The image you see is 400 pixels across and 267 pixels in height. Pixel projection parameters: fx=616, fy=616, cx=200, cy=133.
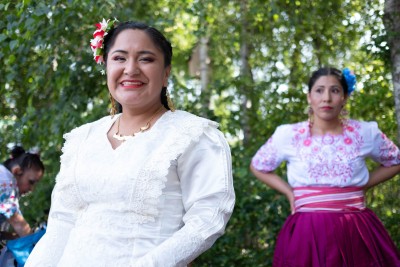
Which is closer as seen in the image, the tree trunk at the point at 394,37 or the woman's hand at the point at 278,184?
the woman's hand at the point at 278,184

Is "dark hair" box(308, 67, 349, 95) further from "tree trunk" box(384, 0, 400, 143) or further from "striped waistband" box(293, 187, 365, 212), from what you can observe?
"striped waistband" box(293, 187, 365, 212)

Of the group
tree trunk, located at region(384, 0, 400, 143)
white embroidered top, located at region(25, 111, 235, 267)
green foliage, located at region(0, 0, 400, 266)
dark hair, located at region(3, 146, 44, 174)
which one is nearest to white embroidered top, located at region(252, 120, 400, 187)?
tree trunk, located at region(384, 0, 400, 143)

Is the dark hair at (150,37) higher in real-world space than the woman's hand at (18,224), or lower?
higher

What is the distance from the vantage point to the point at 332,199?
367cm

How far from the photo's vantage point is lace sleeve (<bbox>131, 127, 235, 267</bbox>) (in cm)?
183

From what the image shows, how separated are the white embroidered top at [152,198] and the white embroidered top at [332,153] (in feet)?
5.83

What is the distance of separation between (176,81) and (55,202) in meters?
3.05

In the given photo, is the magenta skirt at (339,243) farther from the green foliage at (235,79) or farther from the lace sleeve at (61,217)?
the lace sleeve at (61,217)

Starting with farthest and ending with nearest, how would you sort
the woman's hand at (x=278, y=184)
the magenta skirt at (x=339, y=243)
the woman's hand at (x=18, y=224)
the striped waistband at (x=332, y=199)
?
the woman's hand at (x=278, y=184)
the woman's hand at (x=18, y=224)
the striped waistband at (x=332, y=199)
the magenta skirt at (x=339, y=243)

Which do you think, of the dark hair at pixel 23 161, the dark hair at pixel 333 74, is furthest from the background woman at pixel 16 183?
the dark hair at pixel 333 74

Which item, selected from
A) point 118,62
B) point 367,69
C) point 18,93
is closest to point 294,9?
point 367,69

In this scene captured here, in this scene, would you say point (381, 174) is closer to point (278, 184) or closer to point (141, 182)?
point (278, 184)

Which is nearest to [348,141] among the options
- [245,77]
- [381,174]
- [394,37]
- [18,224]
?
[381,174]

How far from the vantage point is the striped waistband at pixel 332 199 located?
12.0 ft
